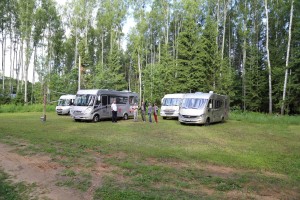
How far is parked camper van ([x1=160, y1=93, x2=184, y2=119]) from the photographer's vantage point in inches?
827

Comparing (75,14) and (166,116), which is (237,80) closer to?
(166,116)

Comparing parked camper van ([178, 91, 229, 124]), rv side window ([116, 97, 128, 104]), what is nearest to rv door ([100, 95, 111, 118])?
rv side window ([116, 97, 128, 104])

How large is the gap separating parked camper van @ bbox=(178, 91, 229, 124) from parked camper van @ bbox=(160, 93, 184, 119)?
347 centimetres

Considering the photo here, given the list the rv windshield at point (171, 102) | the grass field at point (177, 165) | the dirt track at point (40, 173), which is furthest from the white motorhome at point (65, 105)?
the dirt track at point (40, 173)

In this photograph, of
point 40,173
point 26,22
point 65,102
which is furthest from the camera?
point 26,22

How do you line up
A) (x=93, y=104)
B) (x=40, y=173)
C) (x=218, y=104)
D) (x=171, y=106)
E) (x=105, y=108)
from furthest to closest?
(x=171, y=106)
(x=105, y=108)
(x=218, y=104)
(x=93, y=104)
(x=40, y=173)

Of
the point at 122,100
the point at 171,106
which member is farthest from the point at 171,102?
the point at 122,100

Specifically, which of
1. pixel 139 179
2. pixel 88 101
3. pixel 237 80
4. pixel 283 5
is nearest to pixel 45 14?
pixel 88 101

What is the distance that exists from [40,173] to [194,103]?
12.5m

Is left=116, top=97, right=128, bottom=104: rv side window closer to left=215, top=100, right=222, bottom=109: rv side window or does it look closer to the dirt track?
left=215, top=100, right=222, bottom=109: rv side window

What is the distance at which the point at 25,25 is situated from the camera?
108 ft

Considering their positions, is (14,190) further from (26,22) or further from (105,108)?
(26,22)

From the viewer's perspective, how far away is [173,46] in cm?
3444

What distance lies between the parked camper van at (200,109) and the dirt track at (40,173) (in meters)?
10.7
